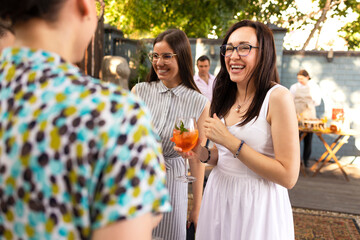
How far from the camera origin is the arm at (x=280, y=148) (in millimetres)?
1462

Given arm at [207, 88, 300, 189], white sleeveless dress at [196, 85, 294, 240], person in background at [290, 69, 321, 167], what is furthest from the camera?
person in background at [290, 69, 321, 167]

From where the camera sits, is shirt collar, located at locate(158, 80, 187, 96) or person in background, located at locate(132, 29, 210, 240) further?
shirt collar, located at locate(158, 80, 187, 96)

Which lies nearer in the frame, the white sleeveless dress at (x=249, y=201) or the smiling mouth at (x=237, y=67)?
the white sleeveless dress at (x=249, y=201)

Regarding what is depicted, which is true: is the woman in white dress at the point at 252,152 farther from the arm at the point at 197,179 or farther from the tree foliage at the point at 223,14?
the tree foliage at the point at 223,14

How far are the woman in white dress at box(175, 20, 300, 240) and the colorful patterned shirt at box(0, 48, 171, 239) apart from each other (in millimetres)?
1012

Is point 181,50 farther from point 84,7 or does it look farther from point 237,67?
point 84,7

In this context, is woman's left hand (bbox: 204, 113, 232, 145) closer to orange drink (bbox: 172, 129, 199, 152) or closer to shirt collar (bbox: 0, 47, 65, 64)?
orange drink (bbox: 172, 129, 199, 152)

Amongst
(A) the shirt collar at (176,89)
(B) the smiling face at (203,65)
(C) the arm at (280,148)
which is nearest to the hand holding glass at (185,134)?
(C) the arm at (280,148)

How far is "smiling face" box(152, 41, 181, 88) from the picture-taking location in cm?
212

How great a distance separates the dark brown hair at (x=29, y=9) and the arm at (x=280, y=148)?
1.07m

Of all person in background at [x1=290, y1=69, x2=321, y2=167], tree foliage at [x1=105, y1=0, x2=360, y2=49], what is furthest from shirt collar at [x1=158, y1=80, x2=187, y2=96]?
tree foliage at [x1=105, y1=0, x2=360, y2=49]

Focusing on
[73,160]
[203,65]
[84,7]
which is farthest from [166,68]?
[203,65]

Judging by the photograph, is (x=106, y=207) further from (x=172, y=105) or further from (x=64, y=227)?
(x=172, y=105)

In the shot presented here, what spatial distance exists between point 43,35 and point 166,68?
155cm
